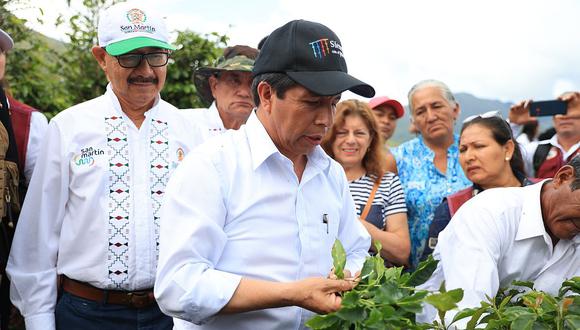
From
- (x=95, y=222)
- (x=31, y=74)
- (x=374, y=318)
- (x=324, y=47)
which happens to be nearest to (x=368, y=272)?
(x=374, y=318)

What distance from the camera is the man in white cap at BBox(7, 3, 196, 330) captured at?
2994mm

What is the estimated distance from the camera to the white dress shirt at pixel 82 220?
9.81ft

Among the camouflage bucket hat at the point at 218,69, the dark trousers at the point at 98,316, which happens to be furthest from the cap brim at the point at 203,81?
the dark trousers at the point at 98,316

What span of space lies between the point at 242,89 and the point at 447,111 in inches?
59.0

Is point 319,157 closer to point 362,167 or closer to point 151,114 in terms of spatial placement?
point 151,114

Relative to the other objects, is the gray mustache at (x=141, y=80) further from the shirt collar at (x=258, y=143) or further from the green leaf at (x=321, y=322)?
the green leaf at (x=321, y=322)

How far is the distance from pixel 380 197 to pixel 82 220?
198cm

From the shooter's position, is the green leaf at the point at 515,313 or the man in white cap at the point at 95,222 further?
the man in white cap at the point at 95,222

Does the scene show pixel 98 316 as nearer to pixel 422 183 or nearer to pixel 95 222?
pixel 95 222

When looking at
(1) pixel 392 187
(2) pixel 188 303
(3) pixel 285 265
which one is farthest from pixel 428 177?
(2) pixel 188 303

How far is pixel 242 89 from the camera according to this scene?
454cm

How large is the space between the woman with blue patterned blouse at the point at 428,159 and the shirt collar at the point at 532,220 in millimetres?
1542

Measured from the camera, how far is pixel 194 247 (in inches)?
82.4

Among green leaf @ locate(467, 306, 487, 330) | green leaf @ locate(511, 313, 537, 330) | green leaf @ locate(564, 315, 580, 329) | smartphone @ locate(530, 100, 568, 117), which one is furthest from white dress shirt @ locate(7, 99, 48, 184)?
smartphone @ locate(530, 100, 568, 117)
